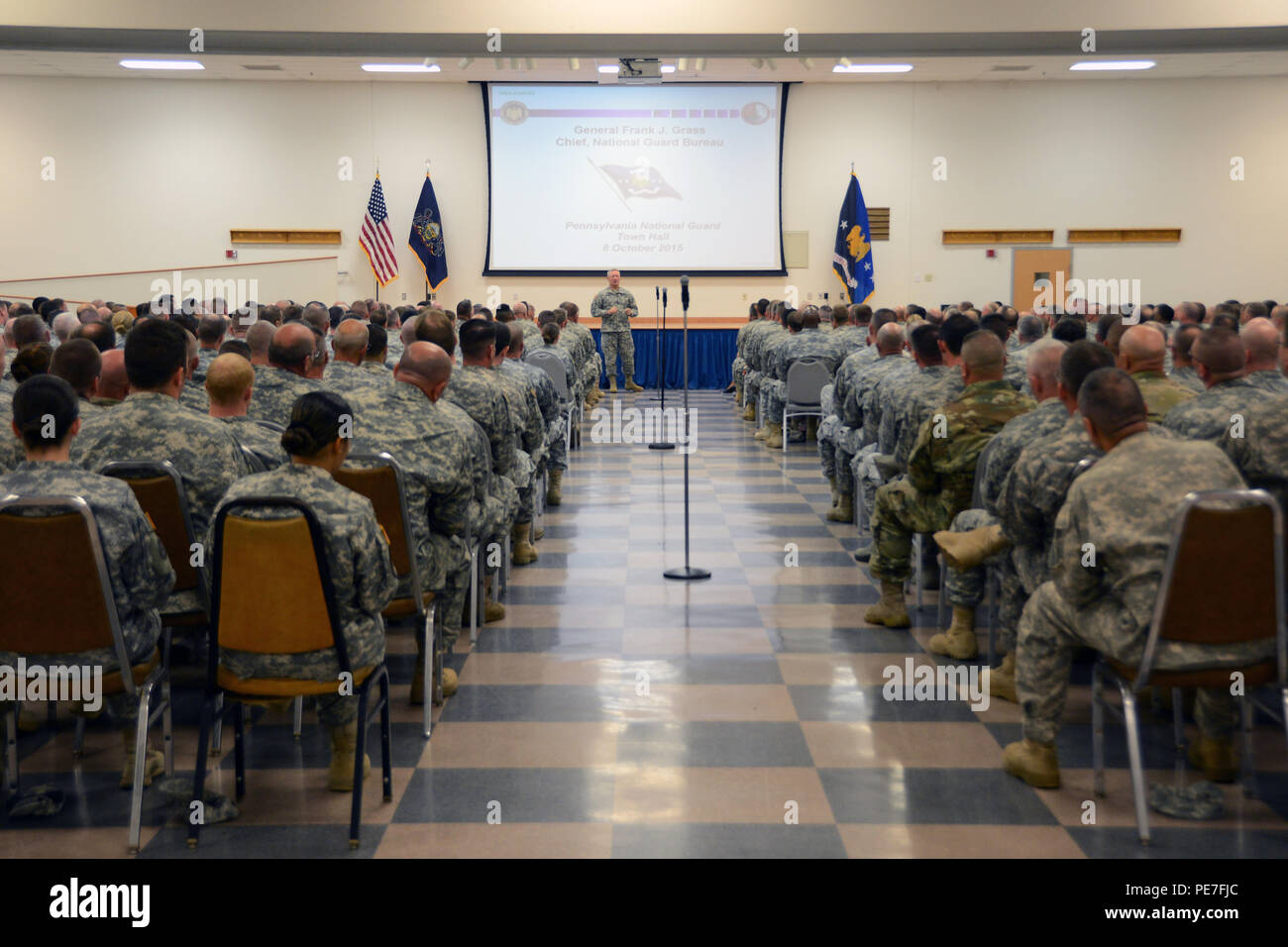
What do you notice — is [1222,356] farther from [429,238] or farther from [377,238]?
[377,238]

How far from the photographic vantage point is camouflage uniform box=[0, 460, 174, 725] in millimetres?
2893

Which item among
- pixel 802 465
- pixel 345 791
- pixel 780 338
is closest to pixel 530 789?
pixel 345 791

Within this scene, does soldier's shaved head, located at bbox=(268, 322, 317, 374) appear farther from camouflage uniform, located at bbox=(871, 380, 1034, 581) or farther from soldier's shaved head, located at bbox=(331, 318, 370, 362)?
camouflage uniform, located at bbox=(871, 380, 1034, 581)

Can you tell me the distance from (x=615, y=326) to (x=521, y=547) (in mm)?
9187

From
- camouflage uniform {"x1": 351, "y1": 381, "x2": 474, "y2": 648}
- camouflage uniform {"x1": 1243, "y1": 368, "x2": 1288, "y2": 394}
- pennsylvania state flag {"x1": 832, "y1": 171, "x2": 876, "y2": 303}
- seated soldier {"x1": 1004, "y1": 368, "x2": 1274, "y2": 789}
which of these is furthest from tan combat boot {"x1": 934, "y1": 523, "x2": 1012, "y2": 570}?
pennsylvania state flag {"x1": 832, "y1": 171, "x2": 876, "y2": 303}

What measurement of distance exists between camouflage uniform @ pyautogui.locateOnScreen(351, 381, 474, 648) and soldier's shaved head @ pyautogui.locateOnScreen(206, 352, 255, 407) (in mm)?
397

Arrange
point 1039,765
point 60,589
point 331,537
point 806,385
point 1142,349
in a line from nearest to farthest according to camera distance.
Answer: point 60,589 < point 331,537 < point 1039,765 < point 1142,349 < point 806,385

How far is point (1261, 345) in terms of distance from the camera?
15.1 feet

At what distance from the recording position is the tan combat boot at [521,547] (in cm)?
632

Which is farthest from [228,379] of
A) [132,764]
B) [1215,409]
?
[1215,409]

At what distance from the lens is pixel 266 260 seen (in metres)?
15.5

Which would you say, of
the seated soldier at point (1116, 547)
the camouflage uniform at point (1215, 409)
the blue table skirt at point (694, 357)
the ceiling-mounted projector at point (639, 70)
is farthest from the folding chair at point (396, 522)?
the blue table skirt at point (694, 357)

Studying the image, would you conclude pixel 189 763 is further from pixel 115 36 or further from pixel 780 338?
pixel 115 36

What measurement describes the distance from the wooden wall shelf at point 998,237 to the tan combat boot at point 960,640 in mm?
12566
